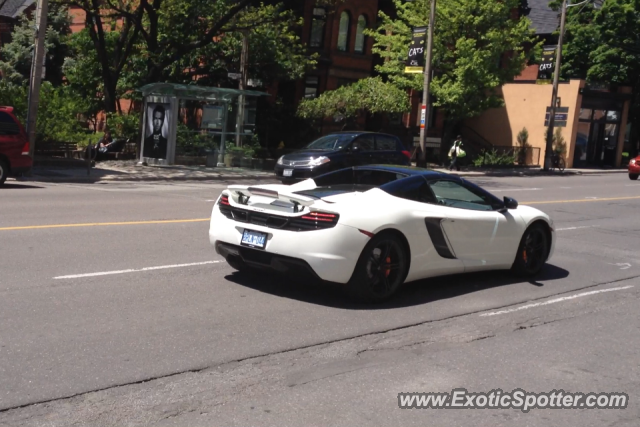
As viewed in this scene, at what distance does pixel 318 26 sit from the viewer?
38000 mm

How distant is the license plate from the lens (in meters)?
8.00

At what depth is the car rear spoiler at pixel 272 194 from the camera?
25.8 feet

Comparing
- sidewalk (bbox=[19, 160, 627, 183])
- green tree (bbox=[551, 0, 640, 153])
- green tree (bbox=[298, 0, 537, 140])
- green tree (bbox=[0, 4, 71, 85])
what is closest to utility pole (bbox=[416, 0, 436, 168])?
green tree (bbox=[298, 0, 537, 140])

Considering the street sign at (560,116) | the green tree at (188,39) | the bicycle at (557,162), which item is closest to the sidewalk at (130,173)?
the green tree at (188,39)

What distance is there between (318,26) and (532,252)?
29.5 metres

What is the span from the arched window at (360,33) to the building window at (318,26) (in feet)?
8.02

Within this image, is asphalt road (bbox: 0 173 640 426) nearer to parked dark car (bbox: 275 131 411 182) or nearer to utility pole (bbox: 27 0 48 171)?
parked dark car (bbox: 275 131 411 182)

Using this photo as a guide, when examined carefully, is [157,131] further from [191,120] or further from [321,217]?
[321,217]

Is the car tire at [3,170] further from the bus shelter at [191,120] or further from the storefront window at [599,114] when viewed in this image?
the storefront window at [599,114]

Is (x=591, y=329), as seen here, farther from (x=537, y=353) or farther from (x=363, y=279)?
(x=363, y=279)

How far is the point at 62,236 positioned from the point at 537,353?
22.2ft

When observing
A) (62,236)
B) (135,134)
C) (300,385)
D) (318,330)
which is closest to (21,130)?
(62,236)

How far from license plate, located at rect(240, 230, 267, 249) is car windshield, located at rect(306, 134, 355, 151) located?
14117 millimetres

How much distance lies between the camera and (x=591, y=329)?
314 inches
